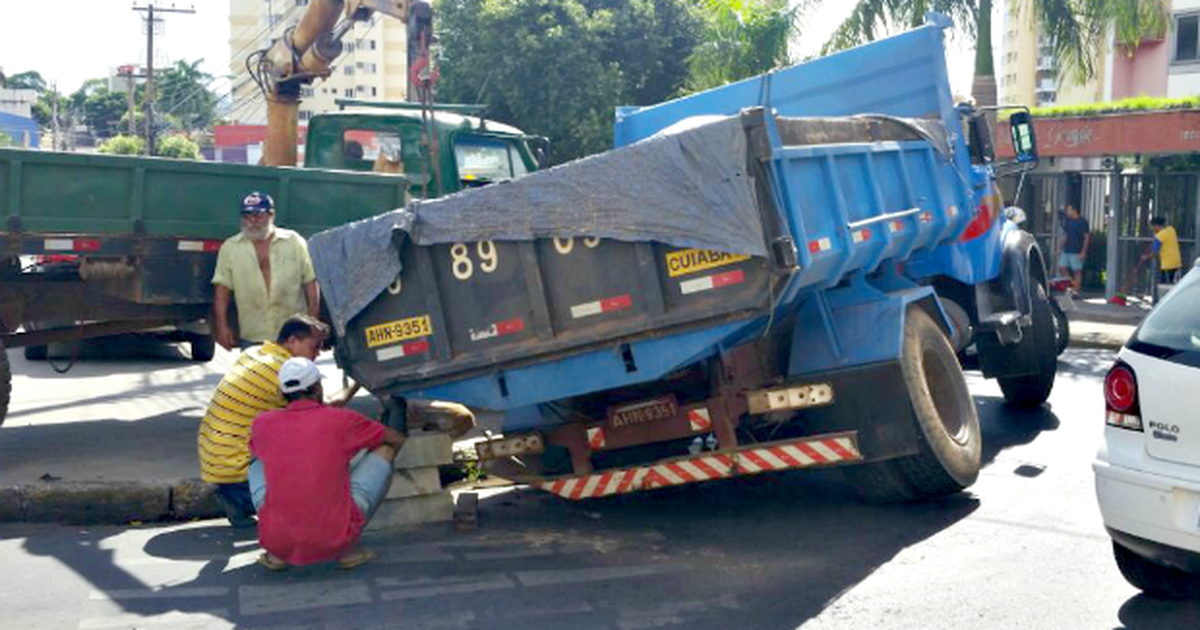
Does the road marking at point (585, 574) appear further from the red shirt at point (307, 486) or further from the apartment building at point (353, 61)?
the apartment building at point (353, 61)

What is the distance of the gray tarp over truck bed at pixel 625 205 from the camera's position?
21.3ft

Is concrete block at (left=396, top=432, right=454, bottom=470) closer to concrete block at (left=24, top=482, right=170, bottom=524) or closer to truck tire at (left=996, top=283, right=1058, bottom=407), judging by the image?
concrete block at (left=24, top=482, right=170, bottom=524)

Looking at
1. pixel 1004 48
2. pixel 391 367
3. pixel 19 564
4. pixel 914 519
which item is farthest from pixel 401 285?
pixel 1004 48

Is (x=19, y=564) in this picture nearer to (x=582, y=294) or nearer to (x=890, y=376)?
(x=582, y=294)

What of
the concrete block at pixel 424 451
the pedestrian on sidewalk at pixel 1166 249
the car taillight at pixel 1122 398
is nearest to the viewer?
the car taillight at pixel 1122 398

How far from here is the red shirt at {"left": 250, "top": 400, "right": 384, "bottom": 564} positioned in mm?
6492

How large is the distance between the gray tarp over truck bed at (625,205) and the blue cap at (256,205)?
1.69 metres

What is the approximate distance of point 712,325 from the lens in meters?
6.68

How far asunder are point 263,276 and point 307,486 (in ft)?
9.29

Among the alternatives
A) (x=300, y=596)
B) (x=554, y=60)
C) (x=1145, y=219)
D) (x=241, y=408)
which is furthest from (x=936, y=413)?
(x=554, y=60)

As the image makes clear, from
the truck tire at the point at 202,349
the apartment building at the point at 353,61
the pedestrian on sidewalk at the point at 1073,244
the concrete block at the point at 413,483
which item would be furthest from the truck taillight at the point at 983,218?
the apartment building at the point at 353,61

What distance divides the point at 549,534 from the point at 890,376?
1997mm

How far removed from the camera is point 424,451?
7.73 m

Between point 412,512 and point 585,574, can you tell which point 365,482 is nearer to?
point 412,512
